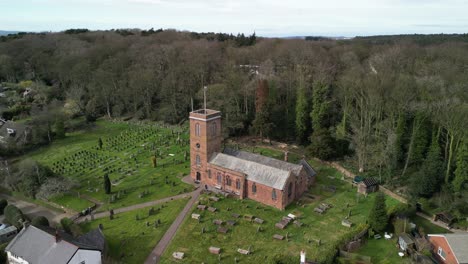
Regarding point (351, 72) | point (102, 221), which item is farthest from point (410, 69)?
point (102, 221)

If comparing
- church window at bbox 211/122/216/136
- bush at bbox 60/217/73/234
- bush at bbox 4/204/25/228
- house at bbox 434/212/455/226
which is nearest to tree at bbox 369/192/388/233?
house at bbox 434/212/455/226

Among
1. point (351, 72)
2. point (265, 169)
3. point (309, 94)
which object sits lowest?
point (265, 169)

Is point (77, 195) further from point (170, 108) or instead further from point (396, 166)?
point (396, 166)

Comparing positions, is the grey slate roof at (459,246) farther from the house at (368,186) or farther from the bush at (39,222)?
the bush at (39,222)

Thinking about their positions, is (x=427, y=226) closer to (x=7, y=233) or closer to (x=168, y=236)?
(x=168, y=236)

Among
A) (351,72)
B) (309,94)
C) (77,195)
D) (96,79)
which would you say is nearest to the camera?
(77,195)

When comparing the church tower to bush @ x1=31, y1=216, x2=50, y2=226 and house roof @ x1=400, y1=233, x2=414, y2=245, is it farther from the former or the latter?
house roof @ x1=400, y1=233, x2=414, y2=245

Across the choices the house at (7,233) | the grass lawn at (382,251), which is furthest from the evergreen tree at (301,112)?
the house at (7,233)
